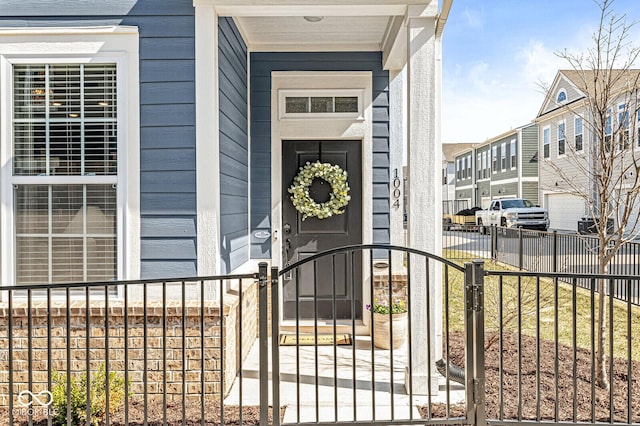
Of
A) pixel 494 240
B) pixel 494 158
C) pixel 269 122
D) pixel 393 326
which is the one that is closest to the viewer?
pixel 393 326

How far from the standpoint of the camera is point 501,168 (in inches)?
979

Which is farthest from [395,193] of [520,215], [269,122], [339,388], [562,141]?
[562,141]

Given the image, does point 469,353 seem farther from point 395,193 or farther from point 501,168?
point 501,168

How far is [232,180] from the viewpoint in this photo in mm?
4289

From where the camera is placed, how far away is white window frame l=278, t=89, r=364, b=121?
5.28 m

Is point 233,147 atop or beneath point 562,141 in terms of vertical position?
beneath

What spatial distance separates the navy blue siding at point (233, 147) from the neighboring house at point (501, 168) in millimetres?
19002

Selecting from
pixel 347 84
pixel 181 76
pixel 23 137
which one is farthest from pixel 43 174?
pixel 347 84

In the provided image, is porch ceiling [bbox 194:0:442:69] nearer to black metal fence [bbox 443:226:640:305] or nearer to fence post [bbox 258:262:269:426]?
fence post [bbox 258:262:269:426]

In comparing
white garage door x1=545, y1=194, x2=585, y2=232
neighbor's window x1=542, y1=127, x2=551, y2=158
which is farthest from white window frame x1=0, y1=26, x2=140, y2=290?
neighbor's window x1=542, y1=127, x2=551, y2=158

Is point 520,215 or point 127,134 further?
point 520,215

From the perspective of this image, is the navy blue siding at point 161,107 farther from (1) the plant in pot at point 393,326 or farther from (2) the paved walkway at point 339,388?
(1) the plant in pot at point 393,326

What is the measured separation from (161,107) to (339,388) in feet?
7.74

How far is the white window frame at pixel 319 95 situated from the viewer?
5.28m
